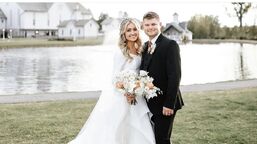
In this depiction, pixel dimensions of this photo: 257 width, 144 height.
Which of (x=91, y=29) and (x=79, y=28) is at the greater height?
(x=79, y=28)

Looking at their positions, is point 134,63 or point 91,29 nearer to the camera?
point 134,63

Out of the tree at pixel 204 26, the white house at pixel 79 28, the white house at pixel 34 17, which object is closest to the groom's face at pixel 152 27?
the tree at pixel 204 26

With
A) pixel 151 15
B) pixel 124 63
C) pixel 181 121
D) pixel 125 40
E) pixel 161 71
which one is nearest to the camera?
pixel 151 15

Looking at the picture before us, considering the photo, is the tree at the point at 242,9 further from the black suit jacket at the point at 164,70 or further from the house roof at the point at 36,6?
the black suit jacket at the point at 164,70

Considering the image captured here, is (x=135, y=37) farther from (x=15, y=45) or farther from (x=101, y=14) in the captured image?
(x=101, y=14)

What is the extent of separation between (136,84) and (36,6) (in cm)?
9621

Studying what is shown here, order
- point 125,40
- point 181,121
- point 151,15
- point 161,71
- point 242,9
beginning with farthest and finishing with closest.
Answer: point 242,9, point 181,121, point 125,40, point 161,71, point 151,15

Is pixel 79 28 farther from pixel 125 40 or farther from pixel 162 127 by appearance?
pixel 162 127

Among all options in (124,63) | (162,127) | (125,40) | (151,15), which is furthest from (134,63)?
(162,127)

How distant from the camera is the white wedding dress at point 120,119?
5.61 metres

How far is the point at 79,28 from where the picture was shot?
9850cm

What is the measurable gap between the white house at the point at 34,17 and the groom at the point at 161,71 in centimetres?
9397

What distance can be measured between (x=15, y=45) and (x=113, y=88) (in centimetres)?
5557

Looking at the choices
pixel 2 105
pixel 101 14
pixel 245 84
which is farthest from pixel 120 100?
pixel 101 14
